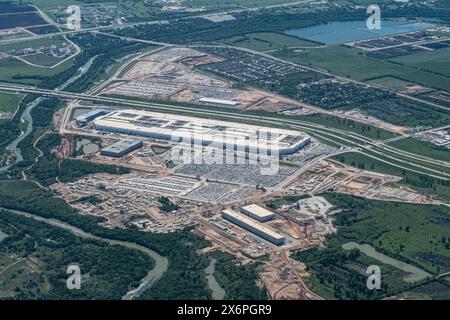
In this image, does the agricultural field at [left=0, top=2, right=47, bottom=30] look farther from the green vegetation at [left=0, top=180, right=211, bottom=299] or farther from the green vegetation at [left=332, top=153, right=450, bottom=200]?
the green vegetation at [left=332, top=153, right=450, bottom=200]

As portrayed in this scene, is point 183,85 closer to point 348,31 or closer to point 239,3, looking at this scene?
point 348,31

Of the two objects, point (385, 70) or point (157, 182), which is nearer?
point (157, 182)

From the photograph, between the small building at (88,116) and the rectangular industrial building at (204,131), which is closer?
the rectangular industrial building at (204,131)

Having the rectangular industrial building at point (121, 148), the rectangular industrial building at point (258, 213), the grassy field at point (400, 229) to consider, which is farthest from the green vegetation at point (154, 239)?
the grassy field at point (400, 229)

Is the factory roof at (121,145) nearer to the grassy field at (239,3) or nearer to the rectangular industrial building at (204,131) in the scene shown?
the rectangular industrial building at (204,131)

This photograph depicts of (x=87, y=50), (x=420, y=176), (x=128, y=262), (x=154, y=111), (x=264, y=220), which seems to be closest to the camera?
(x=128, y=262)

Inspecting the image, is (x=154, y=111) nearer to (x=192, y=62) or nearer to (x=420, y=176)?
(x=192, y=62)

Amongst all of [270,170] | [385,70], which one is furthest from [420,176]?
[385,70]
